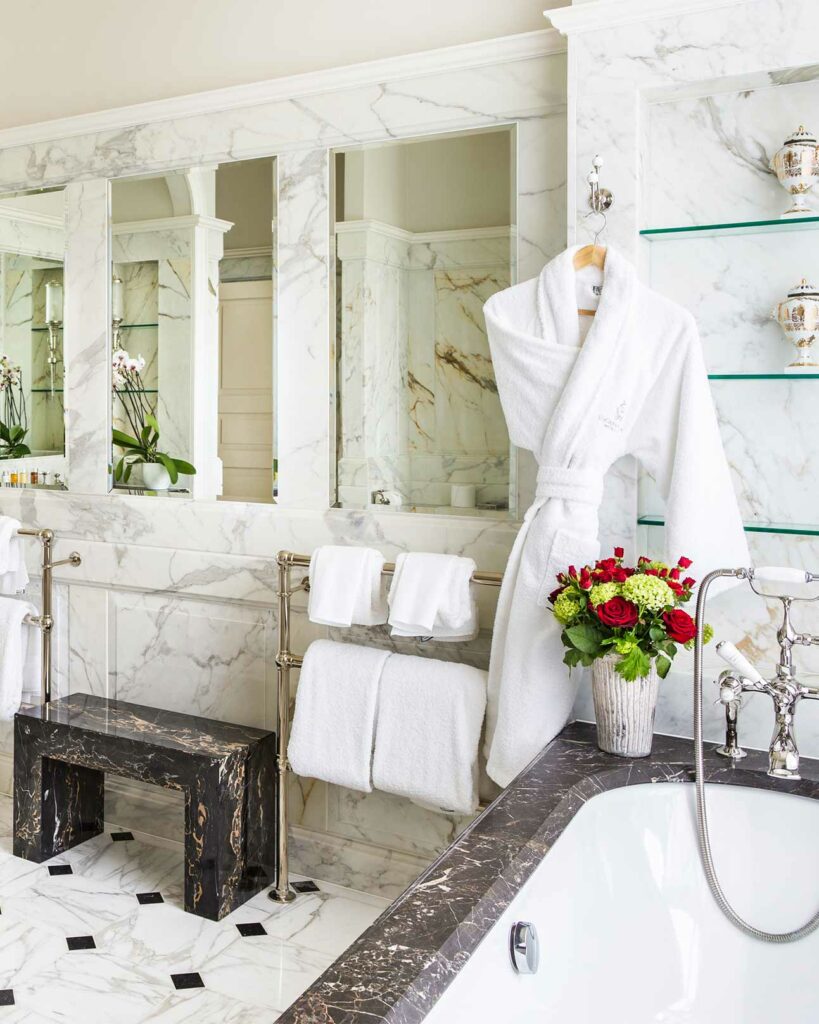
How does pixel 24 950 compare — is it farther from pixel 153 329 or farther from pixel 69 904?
pixel 153 329

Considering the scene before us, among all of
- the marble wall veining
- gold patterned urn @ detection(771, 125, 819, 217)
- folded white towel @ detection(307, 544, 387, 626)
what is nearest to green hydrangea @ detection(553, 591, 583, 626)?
the marble wall veining

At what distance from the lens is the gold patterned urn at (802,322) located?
76.6 inches

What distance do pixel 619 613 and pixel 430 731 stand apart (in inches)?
25.8

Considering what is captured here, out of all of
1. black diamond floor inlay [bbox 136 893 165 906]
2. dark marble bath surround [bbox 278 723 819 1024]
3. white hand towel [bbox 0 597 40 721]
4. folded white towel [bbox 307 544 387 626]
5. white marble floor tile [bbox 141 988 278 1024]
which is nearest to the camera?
dark marble bath surround [bbox 278 723 819 1024]

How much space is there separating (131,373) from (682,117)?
171 centimetres

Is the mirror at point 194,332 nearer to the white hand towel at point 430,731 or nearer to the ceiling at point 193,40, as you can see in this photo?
the ceiling at point 193,40

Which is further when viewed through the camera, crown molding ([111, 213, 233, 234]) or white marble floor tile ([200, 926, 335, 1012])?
crown molding ([111, 213, 233, 234])

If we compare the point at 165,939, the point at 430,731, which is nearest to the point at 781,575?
the point at 430,731

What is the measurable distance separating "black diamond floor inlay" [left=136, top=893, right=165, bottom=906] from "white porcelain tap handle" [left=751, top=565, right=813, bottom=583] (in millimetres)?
1783

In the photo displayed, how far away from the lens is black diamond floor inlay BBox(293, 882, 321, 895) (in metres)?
2.61

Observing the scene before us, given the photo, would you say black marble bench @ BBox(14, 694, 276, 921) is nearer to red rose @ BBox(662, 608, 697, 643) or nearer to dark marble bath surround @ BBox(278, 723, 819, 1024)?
dark marble bath surround @ BBox(278, 723, 819, 1024)

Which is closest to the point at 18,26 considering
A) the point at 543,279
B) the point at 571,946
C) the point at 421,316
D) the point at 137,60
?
the point at 137,60

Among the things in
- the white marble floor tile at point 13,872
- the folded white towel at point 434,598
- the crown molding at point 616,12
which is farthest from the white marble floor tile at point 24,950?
the crown molding at point 616,12

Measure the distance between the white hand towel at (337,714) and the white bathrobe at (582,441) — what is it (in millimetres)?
363
